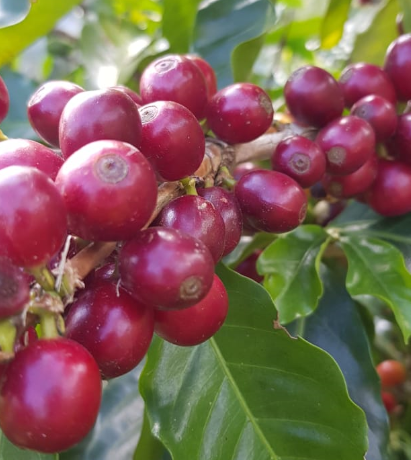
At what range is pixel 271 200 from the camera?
0.87m

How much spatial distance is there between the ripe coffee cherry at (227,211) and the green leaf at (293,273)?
0.34 meters

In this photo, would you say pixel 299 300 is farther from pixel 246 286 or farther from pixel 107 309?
pixel 107 309

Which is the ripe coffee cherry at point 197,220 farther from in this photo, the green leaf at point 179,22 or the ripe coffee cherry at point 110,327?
the green leaf at point 179,22

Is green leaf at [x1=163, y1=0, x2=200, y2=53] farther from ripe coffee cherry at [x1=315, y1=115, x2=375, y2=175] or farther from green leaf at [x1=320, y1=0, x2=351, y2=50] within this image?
ripe coffee cherry at [x1=315, y1=115, x2=375, y2=175]

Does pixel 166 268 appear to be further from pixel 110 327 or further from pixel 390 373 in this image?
pixel 390 373

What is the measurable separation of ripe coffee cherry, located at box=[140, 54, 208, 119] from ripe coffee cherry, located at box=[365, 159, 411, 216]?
0.45 metres

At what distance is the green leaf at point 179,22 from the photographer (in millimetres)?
1591

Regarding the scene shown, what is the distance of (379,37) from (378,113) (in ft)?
2.02

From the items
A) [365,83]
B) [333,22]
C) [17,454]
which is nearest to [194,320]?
[17,454]

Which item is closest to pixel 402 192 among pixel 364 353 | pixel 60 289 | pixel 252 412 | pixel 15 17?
pixel 364 353

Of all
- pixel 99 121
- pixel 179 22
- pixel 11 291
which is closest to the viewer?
pixel 11 291

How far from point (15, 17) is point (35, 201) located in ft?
2.90

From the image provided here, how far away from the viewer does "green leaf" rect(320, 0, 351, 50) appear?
160 cm

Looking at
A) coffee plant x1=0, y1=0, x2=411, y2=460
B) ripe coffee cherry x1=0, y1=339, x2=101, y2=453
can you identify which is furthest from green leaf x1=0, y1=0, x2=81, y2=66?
ripe coffee cherry x1=0, y1=339, x2=101, y2=453
